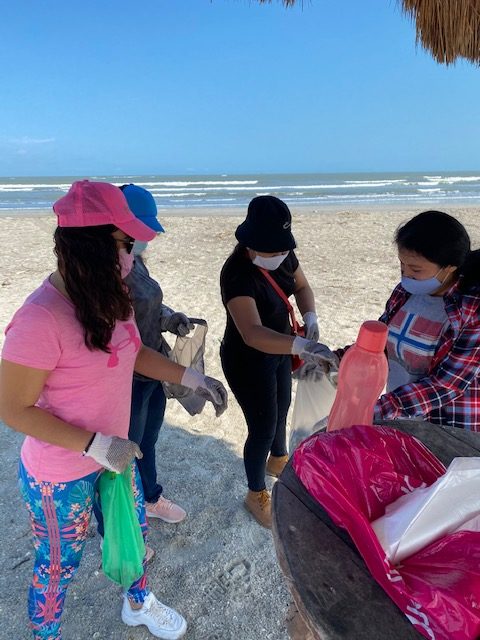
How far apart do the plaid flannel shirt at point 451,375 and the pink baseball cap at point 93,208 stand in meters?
0.99

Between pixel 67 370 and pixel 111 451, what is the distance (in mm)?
277

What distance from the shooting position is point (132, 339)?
158 centimetres

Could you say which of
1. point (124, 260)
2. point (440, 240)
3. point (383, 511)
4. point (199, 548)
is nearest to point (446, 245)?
point (440, 240)

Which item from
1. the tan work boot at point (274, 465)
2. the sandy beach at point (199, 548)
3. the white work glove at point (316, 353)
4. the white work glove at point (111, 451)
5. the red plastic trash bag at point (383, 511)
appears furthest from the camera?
the tan work boot at point (274, 465)

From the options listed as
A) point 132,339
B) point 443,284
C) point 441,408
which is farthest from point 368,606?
point 443,284

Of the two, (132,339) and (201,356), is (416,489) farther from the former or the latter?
(201,356)

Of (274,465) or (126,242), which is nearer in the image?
(126,242)

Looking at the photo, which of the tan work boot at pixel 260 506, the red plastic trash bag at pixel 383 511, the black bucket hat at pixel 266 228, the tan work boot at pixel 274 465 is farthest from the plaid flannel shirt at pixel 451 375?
the tan work boot at pixel 274 465

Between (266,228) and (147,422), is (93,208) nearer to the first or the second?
(266,228)

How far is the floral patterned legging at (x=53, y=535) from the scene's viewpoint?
1.46 meters

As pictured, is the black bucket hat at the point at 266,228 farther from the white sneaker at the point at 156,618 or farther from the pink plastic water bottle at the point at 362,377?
the white sneaker at the point at 156,618

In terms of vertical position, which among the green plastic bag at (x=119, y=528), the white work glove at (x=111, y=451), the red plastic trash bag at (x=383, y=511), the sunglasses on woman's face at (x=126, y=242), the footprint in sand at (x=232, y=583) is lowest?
the footprint in sand at (x=232, y=583)

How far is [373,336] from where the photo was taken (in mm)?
1252

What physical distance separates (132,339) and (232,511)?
4.76 feet
